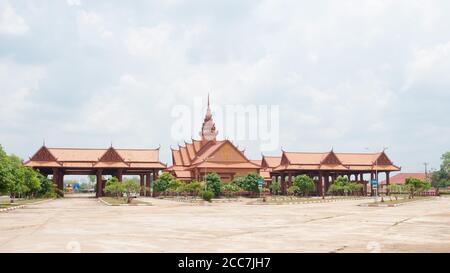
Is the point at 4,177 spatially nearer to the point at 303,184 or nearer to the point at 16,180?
the point at 16,180

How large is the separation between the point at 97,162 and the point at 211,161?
63.7ft

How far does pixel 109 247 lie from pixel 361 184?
8392 centimetres

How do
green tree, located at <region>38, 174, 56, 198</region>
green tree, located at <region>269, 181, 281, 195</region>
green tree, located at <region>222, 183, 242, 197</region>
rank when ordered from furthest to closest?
green tree, located at <region>269, 181, 281, 195</region>
green tree, located at <region>38, 174, 56, 198</region>
green tree, located at <region>222, 183, 242, 197</region>

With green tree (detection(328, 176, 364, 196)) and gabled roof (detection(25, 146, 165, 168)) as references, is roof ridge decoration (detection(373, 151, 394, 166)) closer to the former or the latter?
green tree (detection(328, 176, 364, 196))

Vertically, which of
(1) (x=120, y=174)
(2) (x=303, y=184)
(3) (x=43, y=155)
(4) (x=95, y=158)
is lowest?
(2) (x=303, y=184)

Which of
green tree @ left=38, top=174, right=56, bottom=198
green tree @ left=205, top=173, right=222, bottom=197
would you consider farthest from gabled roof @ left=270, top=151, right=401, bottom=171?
green tree @ left=38, top=174, right=56, bottom=198

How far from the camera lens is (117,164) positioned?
82188 millimetres

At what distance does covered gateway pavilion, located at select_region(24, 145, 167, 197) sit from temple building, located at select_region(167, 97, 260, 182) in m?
7.55

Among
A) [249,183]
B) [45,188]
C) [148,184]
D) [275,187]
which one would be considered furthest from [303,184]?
[45,188]

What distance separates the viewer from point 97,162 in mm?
81938

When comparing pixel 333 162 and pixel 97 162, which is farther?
pixel 333 162

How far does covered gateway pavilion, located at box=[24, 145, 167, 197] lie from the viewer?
81375 mm
